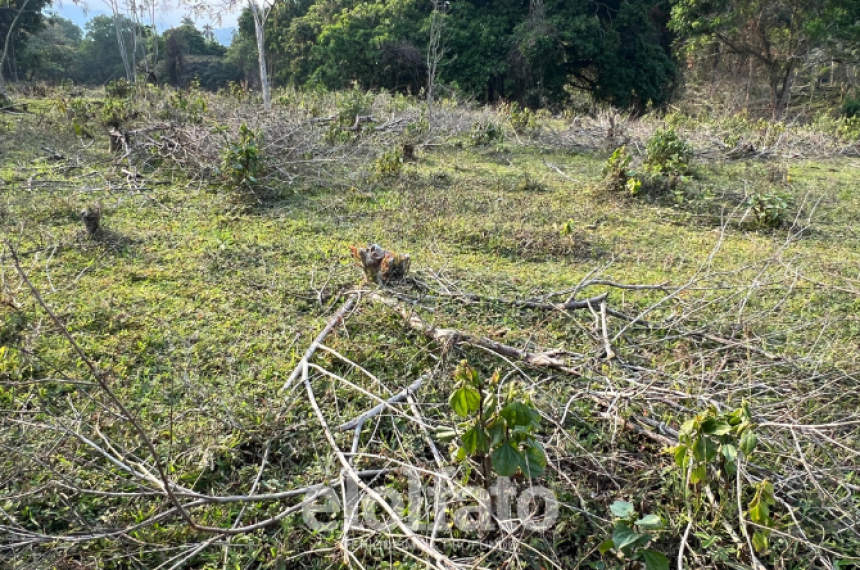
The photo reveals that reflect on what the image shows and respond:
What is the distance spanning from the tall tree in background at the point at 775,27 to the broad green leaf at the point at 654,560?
52.0 feet

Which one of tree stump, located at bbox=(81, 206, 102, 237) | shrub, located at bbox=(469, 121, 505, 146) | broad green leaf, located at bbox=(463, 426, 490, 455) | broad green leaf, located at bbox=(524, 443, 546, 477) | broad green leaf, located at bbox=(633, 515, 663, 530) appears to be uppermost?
shrub, located at bbox=(469, 121, 505, 146)

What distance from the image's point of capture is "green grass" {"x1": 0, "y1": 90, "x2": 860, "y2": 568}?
6.37ft

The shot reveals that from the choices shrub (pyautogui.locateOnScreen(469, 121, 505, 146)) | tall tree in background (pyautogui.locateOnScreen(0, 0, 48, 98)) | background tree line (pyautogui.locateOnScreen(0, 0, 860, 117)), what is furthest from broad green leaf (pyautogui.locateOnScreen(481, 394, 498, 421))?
tall tree in background (pyautogui.locateOnScreen(0, 0, 48, 98))

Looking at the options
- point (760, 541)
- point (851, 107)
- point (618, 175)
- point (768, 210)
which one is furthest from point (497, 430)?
point (851, 107)

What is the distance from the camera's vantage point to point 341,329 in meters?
2.96

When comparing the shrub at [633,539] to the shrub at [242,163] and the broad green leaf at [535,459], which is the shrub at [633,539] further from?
the shrub at [242,163]

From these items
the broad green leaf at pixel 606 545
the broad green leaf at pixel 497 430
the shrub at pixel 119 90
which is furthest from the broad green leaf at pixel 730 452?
the shrub at pixel 119 90

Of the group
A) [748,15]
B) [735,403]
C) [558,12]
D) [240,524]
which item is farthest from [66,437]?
[748,15]

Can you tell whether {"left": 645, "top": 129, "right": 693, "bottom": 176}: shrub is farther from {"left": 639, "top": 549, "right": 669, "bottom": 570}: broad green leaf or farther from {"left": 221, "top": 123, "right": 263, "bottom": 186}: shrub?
{"left": 639, "top": 549, "right": 669, "bottom": 570}: broad green leaf

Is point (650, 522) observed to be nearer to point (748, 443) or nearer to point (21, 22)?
point (748, 443)

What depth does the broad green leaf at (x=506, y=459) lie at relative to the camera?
5.37 feet

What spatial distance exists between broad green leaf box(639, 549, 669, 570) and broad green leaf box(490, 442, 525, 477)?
41 cm

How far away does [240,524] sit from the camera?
1.88m

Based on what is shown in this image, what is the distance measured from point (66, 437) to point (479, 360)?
1.79 metres
